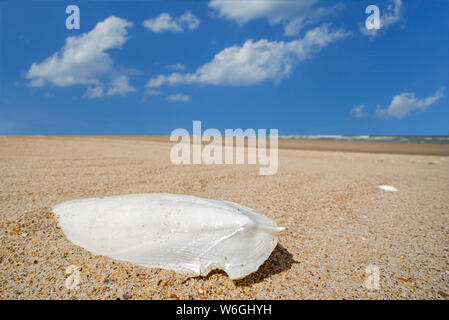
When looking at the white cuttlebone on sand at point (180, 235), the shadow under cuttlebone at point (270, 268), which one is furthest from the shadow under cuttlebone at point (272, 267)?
the white cuttlebone on sand at point (180, 235)

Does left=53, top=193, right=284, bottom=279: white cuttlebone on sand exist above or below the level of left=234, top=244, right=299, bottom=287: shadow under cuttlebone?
above

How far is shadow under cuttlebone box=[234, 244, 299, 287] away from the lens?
2072 mm

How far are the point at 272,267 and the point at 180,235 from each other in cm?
87

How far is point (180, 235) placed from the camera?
2.15 meters

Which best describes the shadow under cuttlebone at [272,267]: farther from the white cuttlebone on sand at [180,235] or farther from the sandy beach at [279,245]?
the white cuttlebone on sand at [180,235]

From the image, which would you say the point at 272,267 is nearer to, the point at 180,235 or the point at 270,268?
the point at 270,268

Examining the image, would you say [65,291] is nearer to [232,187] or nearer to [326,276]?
[326,276]

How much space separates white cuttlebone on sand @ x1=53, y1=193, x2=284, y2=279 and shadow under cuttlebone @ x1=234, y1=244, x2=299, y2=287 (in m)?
0.18

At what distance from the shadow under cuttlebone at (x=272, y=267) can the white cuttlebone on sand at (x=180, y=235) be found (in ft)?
0.60

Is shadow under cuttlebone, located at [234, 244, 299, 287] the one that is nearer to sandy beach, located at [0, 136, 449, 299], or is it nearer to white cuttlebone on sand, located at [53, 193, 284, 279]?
sandy beach, located at [0, 136, 449, 299]

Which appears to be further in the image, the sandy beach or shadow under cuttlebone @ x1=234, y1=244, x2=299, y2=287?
shadow under cuttlebone @ x1=234, y1=244, x2=299, y2=287

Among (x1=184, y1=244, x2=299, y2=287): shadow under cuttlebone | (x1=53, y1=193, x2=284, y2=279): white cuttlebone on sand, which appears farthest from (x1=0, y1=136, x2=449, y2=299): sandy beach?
(x1=53, y1=193, x2=284, y2=279): white cuttlebone on sand

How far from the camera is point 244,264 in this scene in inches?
78.2
